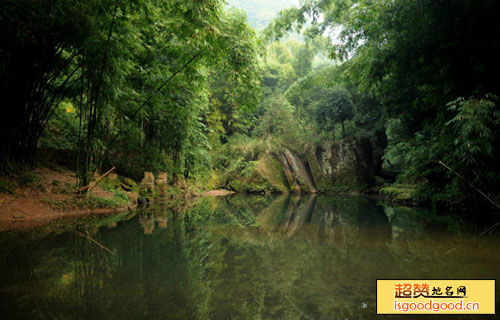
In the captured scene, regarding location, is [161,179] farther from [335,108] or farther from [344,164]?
[335,108]

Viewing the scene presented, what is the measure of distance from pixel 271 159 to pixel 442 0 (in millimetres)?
10560

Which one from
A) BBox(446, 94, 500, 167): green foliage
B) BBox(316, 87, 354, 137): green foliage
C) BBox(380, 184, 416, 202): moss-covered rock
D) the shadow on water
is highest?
BBox(316, 87, 354, 137): green foliage

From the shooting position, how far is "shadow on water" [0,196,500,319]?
121 cm

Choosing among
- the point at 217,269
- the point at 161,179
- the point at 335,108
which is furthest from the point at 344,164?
the point at 217,269

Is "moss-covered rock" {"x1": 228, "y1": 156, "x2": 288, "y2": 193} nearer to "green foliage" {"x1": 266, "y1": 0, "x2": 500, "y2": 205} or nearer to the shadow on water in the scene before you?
"green foliage" {"x1": 266, "y1": 0, "x2": 500, "y2": 205}

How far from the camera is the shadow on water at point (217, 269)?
1.21 m

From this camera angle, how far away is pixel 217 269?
176cm

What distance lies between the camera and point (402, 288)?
141 centimetres

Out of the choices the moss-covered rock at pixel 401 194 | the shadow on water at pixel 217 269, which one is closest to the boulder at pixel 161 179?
the shadow on water at pixel 217 269

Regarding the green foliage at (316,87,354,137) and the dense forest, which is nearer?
the dense forest

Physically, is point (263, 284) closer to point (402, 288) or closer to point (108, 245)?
point (402, 288)

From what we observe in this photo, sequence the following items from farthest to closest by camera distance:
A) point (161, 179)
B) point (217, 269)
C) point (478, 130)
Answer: point (161, 179) → point (478, 130) → point (217, 269)

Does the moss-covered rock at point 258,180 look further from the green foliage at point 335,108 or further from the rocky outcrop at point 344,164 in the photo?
the green foliage at point 335,108

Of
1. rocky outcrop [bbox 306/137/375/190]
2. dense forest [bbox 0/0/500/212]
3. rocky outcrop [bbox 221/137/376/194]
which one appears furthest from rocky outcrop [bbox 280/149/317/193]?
dense forest [bbox 0/0/500/212]
